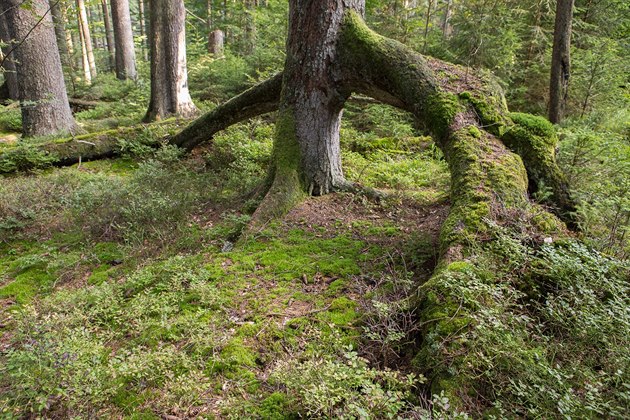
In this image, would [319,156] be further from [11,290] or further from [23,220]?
[23,220]

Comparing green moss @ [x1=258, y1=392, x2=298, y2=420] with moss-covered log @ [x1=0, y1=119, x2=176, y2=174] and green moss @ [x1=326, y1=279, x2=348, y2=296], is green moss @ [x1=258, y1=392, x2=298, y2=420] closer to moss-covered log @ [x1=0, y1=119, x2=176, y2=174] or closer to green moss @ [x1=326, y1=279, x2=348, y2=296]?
green moss @ [x1=326, y1=279, x2=348, y2=296]

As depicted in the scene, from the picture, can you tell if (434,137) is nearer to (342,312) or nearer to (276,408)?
(342,312)

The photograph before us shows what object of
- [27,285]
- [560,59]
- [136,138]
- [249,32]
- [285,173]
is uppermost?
[249,32]

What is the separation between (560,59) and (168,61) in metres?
9.35

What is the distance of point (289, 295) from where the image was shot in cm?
361

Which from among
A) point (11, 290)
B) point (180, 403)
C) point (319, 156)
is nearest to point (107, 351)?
point (180, 403)

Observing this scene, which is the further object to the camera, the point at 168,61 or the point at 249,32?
the point at 249,32

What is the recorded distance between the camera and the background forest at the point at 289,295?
7.40 ft

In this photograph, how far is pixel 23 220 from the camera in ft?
18.5

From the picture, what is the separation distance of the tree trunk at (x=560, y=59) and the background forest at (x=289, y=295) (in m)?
0.53

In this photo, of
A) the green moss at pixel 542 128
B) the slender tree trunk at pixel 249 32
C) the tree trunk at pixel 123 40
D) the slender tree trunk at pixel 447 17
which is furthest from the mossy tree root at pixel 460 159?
the tree trunk at pixel 123 40

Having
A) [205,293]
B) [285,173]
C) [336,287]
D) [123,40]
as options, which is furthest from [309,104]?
[123,40]

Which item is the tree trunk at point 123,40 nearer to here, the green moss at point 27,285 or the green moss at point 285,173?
the green moss at point 285,173

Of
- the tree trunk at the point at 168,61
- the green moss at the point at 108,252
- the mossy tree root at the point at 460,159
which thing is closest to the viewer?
the mossy tree root at the point at 460,159
